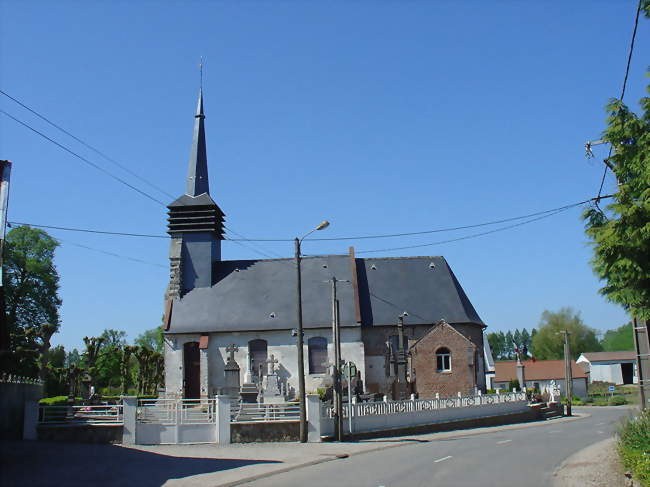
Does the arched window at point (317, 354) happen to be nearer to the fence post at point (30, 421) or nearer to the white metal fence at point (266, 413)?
the white metal fence at point (266, 413)

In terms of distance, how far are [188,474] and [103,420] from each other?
7.63 m

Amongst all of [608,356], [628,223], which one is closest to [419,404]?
[628,223]

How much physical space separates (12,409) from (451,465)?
14.0 m

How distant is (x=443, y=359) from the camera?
3512 centimetres

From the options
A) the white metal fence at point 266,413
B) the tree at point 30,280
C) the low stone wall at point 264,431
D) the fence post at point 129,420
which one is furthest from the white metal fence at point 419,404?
the tree at point 30,280

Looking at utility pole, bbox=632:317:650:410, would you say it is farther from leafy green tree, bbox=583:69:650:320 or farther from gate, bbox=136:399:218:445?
gate, bbox=136:399:218:445

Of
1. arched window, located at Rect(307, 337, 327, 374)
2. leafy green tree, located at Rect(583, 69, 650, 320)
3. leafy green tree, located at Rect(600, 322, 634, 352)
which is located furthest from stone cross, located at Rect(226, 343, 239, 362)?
leafy green tree, located at Rect(600, 322, 634, 352)

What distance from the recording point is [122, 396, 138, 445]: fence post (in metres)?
19.9

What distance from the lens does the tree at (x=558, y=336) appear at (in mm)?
88750

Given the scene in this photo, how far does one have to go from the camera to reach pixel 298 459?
1662cm

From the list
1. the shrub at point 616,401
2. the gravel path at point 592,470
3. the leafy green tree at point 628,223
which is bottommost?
the shrub at point 616,401

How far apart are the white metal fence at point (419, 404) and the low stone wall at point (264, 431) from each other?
4.66 ft

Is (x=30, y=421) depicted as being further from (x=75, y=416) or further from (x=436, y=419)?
(x=436, y=419)

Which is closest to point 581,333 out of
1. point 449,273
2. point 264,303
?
point 449,273
